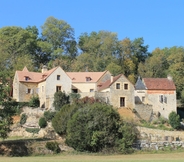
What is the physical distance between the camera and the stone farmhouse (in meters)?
53.0

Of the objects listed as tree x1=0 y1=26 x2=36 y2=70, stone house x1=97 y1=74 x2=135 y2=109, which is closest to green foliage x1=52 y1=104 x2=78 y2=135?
stone house x1=97 y1=74 x2=135 y2=109

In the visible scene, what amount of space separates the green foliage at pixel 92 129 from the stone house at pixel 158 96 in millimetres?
14787

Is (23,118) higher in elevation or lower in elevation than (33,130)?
higher

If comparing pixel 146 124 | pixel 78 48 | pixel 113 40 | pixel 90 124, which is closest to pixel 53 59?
pixel 78 48

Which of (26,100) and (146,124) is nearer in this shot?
(146,124)

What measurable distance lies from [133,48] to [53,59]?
16571mm

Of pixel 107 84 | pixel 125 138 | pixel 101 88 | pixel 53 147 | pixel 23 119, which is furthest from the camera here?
pixel 101 88

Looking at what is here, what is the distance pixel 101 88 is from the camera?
56562mm

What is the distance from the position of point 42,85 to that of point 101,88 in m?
8.65

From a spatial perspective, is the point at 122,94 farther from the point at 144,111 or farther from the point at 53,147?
the point at 53,147

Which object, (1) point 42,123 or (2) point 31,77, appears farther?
(2) point 31,77

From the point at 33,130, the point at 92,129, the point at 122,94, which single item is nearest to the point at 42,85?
the point at 33,130

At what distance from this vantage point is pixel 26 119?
1980 inches

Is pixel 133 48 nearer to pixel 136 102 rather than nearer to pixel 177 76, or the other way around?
pixel 177 76
